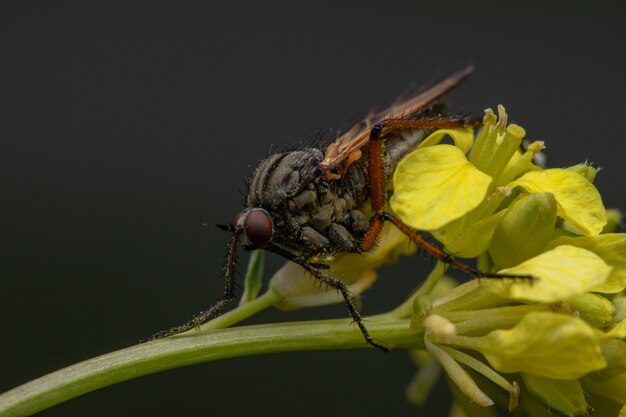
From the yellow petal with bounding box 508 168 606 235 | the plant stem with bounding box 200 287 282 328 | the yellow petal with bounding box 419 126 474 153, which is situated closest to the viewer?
the yellow petal with bounding box 508 168 606 235

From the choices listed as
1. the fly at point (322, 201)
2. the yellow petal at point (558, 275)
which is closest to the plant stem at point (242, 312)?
the fly at point (322, 201)

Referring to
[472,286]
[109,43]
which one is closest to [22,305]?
[109,43]

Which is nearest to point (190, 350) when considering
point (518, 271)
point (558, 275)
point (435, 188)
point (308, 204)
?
point (308, 204)

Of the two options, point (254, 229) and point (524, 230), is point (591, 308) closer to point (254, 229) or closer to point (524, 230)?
point (524, 230)

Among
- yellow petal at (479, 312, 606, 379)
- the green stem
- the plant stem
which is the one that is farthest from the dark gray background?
yellow petal at (479, 312, 606, 379)

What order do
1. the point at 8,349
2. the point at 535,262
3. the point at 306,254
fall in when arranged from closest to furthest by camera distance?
the point at 535,262
the point at 306,254
the point at 8,349

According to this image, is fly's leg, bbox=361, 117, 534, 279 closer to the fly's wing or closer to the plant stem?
the fly's wing

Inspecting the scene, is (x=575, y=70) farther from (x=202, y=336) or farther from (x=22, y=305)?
(x=202, y=336)

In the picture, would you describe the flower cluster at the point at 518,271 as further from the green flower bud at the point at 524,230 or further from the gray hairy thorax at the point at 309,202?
the gray hairy thorax at the point at 309,202
